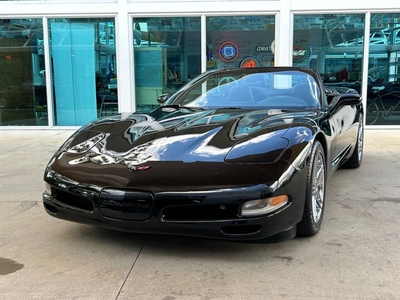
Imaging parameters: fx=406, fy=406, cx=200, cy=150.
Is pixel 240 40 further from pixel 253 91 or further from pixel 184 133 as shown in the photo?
pixel 184 133

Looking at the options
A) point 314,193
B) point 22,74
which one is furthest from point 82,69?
point 314,193

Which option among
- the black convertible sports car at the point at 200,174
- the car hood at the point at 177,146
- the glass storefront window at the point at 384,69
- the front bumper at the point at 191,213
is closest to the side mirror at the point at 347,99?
the black convertible sports car at the point at 200,174

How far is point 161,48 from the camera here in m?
9.91

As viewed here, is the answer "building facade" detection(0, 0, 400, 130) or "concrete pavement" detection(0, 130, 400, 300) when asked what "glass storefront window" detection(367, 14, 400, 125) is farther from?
"concrete pavement" detection(0, 130, 400, 300)

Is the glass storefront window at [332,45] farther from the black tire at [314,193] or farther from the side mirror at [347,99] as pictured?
the black tire at [314,193]

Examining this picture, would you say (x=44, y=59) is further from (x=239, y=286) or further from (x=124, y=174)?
(x=239, y=286)

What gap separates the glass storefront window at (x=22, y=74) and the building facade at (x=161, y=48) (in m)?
0.02

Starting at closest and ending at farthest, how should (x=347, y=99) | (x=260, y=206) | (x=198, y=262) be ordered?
(x=260, y=206)
(x=198, y=262)
(x=347, y=99)

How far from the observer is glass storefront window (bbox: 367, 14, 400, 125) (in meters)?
9.24

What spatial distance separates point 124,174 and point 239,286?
982 mm

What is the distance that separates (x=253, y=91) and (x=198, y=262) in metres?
2.03

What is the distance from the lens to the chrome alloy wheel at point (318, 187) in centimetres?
294

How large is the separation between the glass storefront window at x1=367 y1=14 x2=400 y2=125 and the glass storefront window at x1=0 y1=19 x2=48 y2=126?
7.84 metres

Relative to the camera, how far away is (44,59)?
32.4ft
